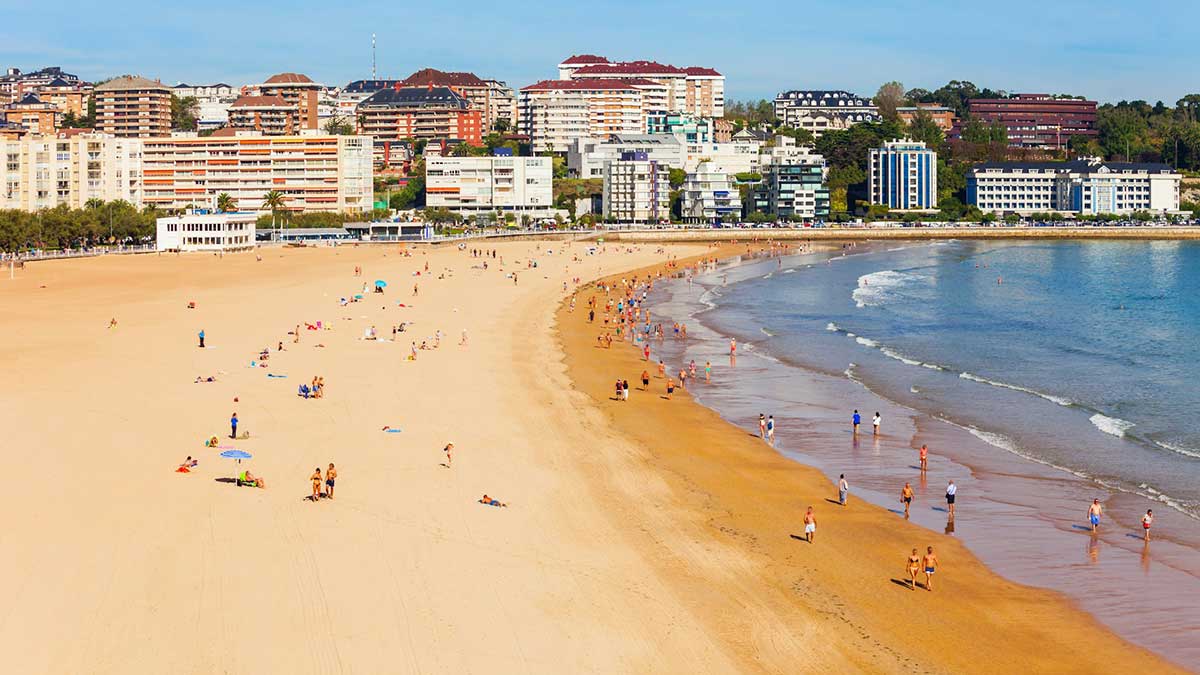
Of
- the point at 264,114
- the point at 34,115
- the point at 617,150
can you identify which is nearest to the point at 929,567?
the point at 617,150

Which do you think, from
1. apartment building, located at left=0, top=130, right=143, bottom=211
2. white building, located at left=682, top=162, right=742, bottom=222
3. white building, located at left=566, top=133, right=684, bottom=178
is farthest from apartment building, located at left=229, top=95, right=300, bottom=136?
white building, located at left=682, top=162, right=742, bottom=222

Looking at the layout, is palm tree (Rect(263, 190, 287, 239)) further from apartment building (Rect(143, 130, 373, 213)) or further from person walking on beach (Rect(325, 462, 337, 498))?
person walking on beach (Rect(325, 462, 337, 498))

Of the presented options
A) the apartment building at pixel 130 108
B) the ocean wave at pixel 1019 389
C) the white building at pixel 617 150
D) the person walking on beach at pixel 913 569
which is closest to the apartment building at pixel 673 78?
the white building at pixel 617 150

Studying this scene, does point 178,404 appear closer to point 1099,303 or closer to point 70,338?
point 70,338

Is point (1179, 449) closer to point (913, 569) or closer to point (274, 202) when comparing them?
point (913, 569)

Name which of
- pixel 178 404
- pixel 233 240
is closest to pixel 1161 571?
pixel 178 404

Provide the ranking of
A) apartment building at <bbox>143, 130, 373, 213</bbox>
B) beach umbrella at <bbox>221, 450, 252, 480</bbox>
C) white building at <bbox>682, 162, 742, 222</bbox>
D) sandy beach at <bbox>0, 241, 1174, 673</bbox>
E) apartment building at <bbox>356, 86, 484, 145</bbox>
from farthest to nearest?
apartment building at <bbox>356, 86, 484, 145</bbox> < white building at <bbox>682, 162, 742, 222</bbox> < apartment building at <bbox>143, 130, 373, 213</bbox> < beach umbrella at <bbox>221, 450, 252, 480</bbox> < sandy beach at <bbox>0, 241, 1174, 673</bbox>
